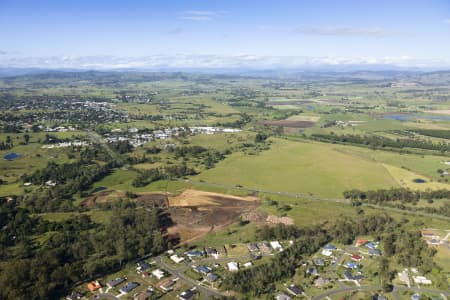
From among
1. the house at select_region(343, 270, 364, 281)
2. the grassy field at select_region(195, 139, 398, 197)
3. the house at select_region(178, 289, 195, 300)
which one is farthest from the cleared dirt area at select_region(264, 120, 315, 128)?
the house at select_region(178, 289, 195, 300)

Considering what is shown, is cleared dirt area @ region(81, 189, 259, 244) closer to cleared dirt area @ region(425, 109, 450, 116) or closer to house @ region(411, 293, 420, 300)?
house @ region(411, 293, 420, 300)

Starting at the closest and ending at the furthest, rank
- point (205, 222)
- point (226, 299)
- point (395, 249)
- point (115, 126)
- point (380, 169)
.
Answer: point (226, 299) → point (395, 249) → point (205, 222) → point (380, 169) → point (115, 126)

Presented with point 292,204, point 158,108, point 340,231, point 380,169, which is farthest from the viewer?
point 158,108

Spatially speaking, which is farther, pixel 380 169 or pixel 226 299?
pixel 380 169

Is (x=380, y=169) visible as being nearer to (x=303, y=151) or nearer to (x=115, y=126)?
(x=303, y=151)

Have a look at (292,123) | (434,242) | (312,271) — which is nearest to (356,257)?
(312,271)

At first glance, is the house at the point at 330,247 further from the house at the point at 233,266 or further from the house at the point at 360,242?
the house at the point at 233,266

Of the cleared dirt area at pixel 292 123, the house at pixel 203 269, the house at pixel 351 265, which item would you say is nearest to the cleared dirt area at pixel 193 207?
the house at pixel 203 269

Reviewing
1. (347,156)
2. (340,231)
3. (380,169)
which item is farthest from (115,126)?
(340,231)
